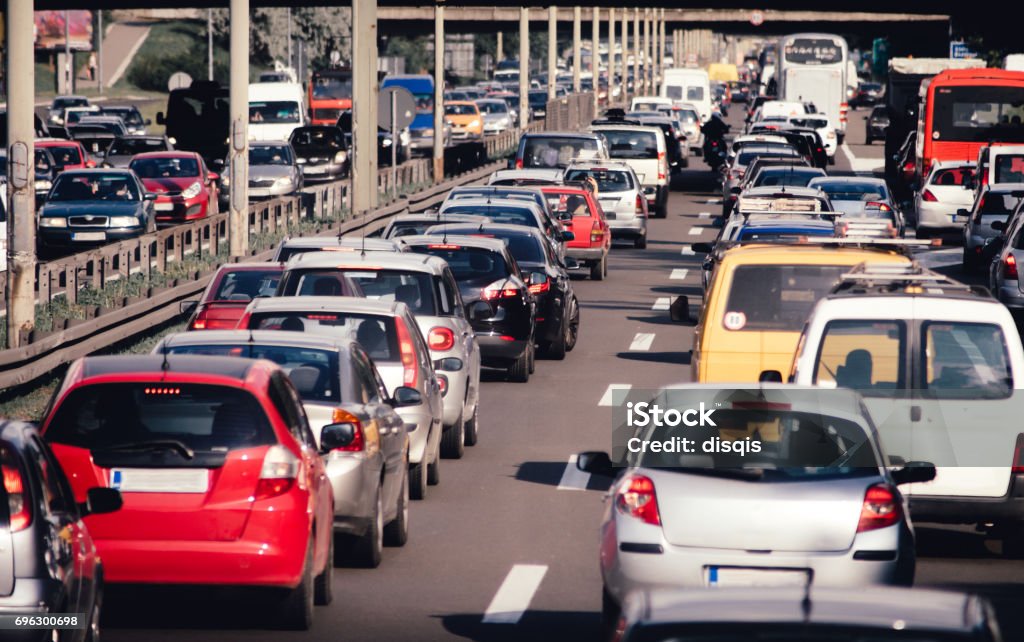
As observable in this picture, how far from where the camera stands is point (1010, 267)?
2447 centimetres

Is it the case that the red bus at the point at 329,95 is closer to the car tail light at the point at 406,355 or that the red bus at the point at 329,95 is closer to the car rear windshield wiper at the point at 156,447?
the car tail light at the point at 406,355

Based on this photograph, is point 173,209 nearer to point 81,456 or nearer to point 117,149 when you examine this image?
point 117,149

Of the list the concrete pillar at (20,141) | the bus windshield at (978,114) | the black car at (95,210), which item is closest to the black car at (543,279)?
the concrete pillar at (20,141)

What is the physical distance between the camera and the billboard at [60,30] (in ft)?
420

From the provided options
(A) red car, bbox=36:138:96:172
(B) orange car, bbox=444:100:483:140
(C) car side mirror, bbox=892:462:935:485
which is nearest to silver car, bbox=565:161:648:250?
(A) red car, bbox=36:138:96:172

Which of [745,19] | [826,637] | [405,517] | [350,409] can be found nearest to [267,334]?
[350,409]

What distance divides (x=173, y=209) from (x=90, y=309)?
23.1 meters

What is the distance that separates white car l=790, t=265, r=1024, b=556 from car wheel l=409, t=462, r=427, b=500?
3342 millimetres

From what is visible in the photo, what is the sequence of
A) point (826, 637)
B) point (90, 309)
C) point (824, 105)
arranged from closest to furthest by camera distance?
1. point (826, 637)
2. point (90, 309)
3. point (824, 105)

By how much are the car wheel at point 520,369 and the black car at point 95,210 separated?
641 inches

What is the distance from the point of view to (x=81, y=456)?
9.40m

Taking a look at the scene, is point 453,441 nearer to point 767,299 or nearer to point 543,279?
point 767,299

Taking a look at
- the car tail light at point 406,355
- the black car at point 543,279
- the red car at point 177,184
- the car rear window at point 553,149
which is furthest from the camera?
the car rear window at point 553,149

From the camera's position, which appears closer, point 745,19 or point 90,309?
point 90,309
